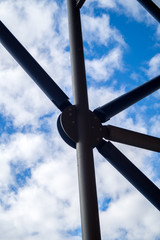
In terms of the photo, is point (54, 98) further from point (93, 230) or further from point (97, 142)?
point (93, 230)

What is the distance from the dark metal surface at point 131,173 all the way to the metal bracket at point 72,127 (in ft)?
0.53

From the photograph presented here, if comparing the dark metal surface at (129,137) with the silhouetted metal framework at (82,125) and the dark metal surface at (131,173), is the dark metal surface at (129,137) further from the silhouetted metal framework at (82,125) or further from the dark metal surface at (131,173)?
the dark metal surface at (131,173)

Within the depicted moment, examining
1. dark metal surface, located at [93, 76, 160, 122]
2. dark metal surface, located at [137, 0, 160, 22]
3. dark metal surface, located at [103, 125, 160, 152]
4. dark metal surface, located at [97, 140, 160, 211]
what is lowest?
dark metal surface, located at [97, 140, 160, 211]

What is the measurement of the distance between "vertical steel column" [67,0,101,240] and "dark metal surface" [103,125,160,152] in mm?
379

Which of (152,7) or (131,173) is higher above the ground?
(152,7)

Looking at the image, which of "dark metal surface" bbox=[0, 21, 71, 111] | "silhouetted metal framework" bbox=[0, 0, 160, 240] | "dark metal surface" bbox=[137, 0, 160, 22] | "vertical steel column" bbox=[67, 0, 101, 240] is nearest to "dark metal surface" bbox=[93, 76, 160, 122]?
"silhouetted metal framework" bbox=[0, 0, 160, 240]

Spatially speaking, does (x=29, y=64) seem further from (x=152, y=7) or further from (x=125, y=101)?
(x=152, y=7)

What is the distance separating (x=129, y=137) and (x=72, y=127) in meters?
0.72

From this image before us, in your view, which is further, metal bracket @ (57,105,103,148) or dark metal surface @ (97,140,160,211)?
dark metal surface @ (97,140,160,211)

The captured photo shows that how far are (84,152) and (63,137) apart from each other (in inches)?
14.7

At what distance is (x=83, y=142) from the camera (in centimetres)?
230

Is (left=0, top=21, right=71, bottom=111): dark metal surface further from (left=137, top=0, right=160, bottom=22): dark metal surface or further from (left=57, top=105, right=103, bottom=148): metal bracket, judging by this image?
(left=137, top=0, right=160, bottom=22): dark metal surface

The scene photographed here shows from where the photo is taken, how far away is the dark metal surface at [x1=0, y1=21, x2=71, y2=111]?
8.40 ft

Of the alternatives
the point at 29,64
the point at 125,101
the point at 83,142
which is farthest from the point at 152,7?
the point at 83,142
